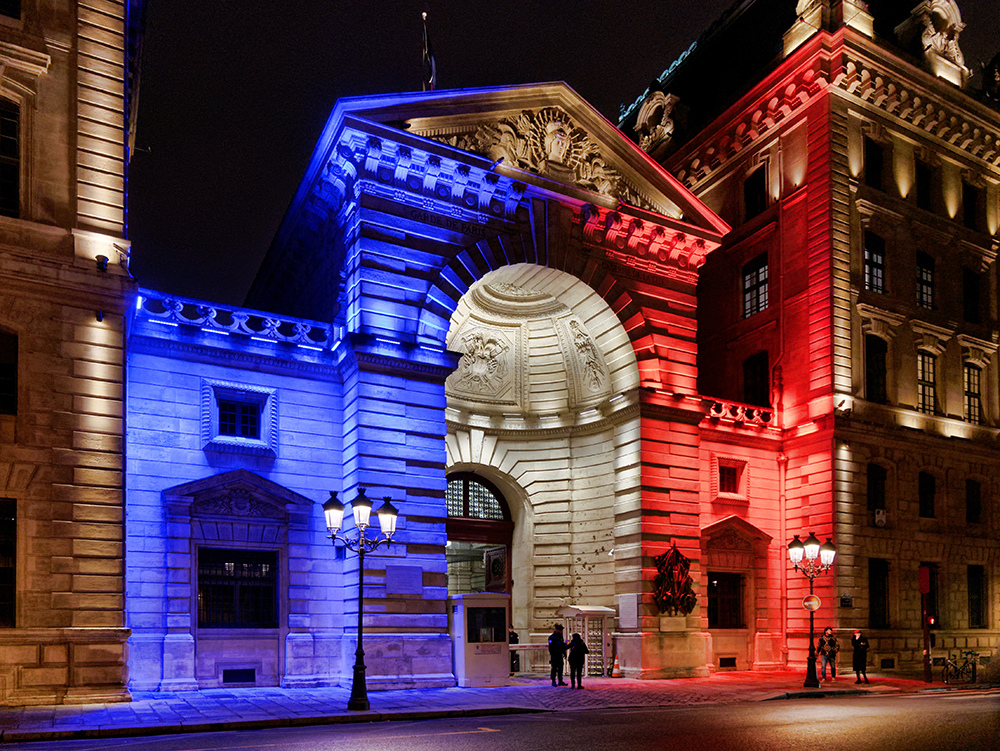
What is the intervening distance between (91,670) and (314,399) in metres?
9.18

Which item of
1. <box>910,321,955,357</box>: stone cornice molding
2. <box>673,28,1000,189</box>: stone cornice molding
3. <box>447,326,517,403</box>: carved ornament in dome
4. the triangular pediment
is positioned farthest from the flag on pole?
<box>910,321,955,357</box>: stone cornice molding

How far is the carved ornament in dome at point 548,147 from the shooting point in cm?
2916

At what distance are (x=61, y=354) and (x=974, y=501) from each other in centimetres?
3412

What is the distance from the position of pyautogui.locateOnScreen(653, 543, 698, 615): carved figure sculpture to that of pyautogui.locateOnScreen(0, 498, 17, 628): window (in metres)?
17.9

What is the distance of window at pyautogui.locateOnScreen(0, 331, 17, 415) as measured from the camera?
67.4 ft

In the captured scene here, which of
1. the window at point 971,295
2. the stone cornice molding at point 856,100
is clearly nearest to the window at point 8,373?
the stone cornice molding at point 856,100

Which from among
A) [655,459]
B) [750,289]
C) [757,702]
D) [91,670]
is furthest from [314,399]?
[750,289]

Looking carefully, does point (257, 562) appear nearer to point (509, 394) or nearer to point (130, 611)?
point (130, 611)

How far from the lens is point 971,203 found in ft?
135

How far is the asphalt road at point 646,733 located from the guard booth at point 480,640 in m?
6.12

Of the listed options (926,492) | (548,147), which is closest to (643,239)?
(548,147)

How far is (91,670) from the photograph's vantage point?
20031 mm

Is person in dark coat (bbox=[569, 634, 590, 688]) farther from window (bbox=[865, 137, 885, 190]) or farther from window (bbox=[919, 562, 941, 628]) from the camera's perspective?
window (bbox=[865, 137, 885, 190])

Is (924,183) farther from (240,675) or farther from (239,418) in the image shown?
(240,675)
